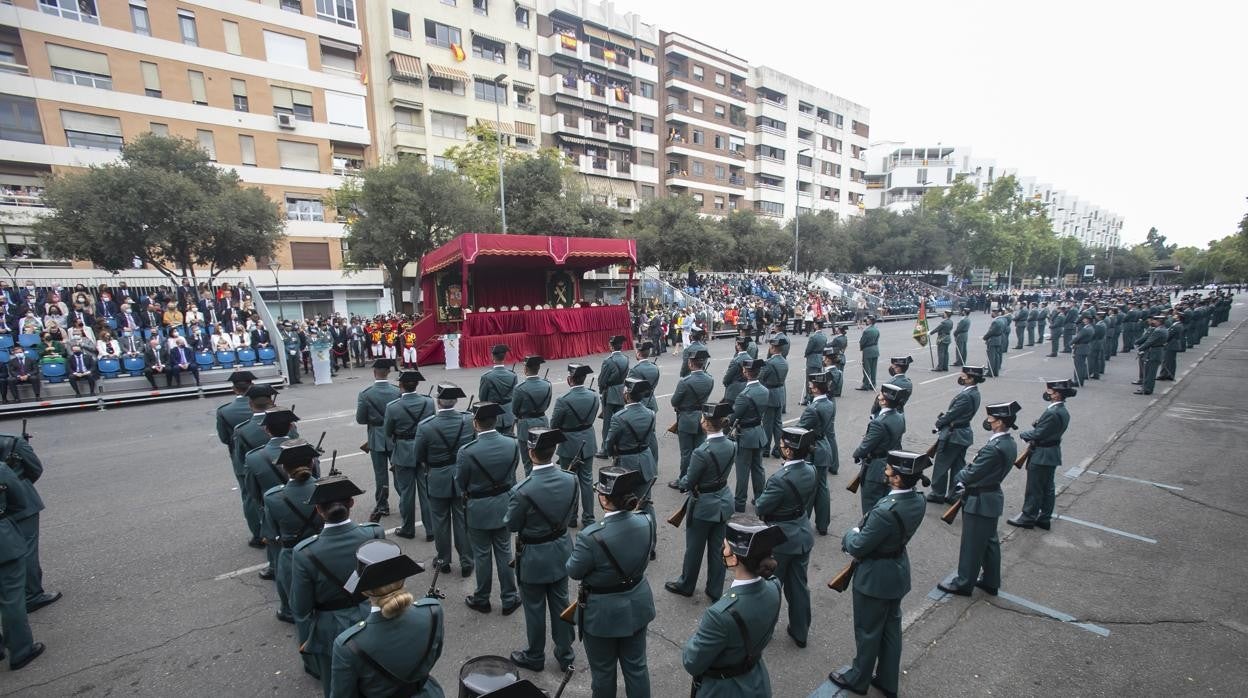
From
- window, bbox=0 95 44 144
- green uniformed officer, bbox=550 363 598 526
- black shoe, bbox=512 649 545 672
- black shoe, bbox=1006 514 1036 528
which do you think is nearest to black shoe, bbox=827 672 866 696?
black shoe, bbox=512 649 545 672

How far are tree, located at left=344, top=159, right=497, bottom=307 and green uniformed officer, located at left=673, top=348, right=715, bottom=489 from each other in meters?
18.0

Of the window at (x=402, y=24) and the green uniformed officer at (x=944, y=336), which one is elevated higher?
the window at (x=402, y=24)

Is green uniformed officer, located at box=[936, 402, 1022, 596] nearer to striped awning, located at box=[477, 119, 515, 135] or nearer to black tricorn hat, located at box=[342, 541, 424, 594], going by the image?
black tricorn hat, located at box=[342, 541, 424, 594]

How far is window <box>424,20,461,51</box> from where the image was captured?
32812mm

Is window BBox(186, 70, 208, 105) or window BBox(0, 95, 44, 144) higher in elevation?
window BBox(186, 70, 208, 105)

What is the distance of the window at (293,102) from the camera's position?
2855cm

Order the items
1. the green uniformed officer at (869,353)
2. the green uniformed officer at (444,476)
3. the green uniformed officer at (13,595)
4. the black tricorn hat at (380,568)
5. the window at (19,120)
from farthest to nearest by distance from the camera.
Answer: the window at (19,120) → the green uniformed officer at (869,353) → the green uniformed officer at (444,476) → the green uniformed officer at (13,595) → the black tricorn hat at (380,568)

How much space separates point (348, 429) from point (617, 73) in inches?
1522

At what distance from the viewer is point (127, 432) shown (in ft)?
36.2

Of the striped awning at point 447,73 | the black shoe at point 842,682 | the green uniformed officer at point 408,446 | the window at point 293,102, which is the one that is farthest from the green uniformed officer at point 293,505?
the striped awning at point 447,73

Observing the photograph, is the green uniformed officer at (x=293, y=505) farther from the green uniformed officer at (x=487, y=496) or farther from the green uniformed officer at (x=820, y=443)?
the green uniformed officer at (x=820, y=443)

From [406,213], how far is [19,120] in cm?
1835

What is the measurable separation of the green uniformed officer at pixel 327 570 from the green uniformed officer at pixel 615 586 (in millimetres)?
1345

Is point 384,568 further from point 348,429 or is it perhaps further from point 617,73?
point 617,73
